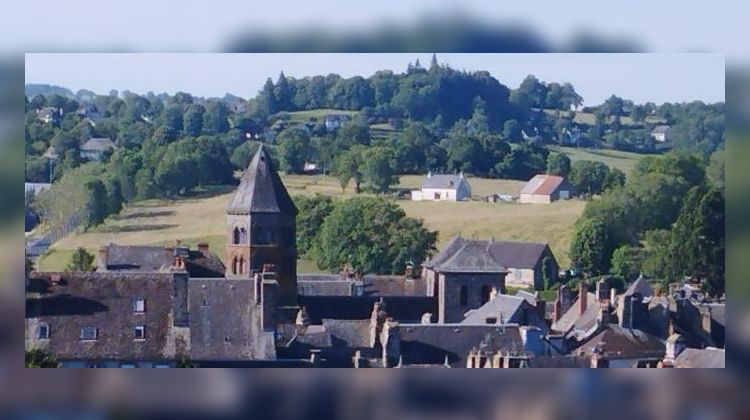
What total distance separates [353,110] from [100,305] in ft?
8.20

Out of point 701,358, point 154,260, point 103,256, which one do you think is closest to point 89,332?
point 154,260

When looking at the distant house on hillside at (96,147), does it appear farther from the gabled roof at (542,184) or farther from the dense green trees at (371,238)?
the gabled roof at (542,184)

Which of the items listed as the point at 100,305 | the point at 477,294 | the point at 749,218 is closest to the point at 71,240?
the point at 100,305

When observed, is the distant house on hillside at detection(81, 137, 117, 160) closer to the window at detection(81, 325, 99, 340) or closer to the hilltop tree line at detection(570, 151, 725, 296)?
the window at detection(81, 325, 99, 340)

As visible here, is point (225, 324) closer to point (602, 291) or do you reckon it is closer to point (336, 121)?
point (336, 121)

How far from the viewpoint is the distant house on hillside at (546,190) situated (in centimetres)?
1308

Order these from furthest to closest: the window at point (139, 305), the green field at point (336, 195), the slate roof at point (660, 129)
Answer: the slate roof at point (660, 129) → the green field at point (336, 195) → the window at point (139, 305)

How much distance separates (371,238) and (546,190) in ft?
5.52

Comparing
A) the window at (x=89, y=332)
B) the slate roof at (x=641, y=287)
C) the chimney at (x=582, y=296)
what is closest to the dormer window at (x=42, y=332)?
the window at (x=89, y=332)

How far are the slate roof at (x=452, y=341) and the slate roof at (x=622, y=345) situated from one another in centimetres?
43

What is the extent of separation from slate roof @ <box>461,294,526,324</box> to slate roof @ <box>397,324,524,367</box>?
292 millimetres

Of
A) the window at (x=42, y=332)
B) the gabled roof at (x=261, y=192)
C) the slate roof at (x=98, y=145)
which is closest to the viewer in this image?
the window at (x=42, y=332)

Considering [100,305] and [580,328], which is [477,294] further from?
[100,305]

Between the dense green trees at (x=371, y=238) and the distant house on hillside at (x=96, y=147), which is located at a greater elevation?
the distant house on hillside at (x=96, y=147)
